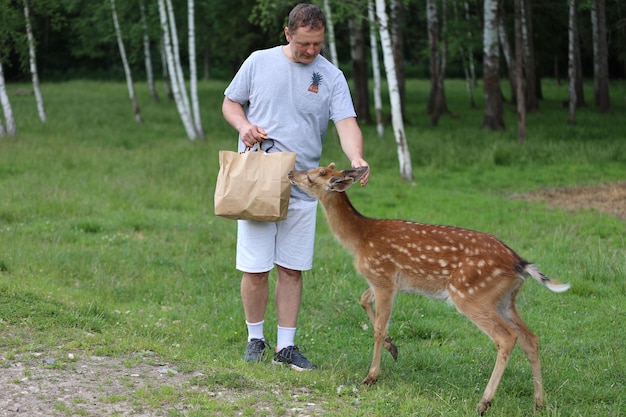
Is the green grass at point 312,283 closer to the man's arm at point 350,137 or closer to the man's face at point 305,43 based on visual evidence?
the man's arm at point 350,137

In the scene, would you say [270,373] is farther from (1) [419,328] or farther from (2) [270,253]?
(1) [419,328]

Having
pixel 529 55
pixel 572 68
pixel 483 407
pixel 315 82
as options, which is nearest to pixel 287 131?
pixel 315 82

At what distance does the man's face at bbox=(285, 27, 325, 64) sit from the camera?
223 inches

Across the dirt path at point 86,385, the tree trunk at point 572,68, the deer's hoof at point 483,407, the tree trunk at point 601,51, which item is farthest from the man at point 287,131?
the tree trunk at point 601,51

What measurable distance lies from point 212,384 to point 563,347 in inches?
108

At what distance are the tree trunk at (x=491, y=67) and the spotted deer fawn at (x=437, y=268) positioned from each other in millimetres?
17538

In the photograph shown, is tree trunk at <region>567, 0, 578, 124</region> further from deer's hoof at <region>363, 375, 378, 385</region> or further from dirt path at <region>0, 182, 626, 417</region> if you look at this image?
dirt path at <region>0, 182, 626, 417</region>

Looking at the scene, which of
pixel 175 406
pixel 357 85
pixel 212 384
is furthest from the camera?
pixel 357 85

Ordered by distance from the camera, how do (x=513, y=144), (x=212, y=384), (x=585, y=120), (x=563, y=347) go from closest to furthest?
1. (x=212, y=384)
2. (x=563, y=347)
3. (x=513, y=144)
4. (x=585, y=120)

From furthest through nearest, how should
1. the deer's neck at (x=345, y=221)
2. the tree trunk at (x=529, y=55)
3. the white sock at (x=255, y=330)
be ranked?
the tree trunk at (x=529, y=55), the white sock at (x=255, y=330), the deer's neck at (x=345, y=221)

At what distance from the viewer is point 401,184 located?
15703 millimetres

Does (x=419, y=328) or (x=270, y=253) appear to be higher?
(x=270, y=253)

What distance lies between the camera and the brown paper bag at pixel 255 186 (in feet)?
18.7

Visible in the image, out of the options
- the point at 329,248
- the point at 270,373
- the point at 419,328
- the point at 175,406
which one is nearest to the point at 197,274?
the point at 329,248
